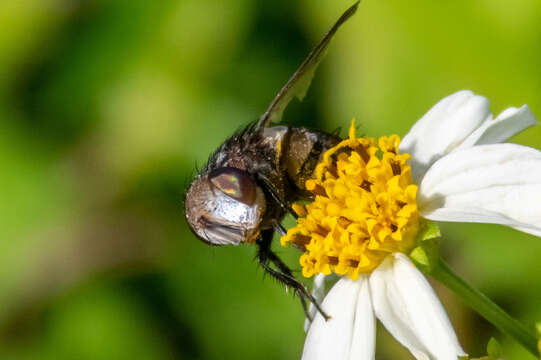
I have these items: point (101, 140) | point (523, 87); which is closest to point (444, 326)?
point (523, 87)

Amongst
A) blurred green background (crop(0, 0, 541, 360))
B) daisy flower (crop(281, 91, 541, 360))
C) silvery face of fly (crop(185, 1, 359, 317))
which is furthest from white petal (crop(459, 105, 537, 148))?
blurred green background (crop(0, 0, 541, 360))

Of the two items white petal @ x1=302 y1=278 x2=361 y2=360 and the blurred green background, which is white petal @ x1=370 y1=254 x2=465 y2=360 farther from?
the blurred green background

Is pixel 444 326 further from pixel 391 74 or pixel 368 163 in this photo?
pixel 391 74

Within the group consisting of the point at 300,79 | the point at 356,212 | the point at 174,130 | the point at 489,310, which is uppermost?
the point at 300,79

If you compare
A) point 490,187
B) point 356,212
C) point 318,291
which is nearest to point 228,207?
point 356,212

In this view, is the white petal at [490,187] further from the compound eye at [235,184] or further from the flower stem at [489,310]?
the compound eye at [235,184]

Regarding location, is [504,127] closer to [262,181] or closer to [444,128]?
[444,128]
